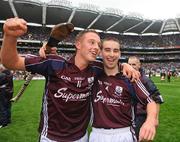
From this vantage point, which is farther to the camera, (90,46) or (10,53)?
(90,46)

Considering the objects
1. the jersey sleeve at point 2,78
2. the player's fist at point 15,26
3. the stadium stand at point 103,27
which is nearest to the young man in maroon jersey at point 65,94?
the player's fist at point 15,26

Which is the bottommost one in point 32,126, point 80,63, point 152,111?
point 32,126

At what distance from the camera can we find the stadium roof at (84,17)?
7212 centimetres

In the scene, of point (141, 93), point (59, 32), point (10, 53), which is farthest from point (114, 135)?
point (10, 53)

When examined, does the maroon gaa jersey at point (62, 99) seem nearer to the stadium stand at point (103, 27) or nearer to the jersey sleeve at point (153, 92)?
the jersey sleeve at point (153, 92)

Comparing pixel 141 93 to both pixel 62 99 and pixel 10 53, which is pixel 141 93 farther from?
pixel 10 53

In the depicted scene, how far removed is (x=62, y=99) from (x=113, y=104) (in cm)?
71

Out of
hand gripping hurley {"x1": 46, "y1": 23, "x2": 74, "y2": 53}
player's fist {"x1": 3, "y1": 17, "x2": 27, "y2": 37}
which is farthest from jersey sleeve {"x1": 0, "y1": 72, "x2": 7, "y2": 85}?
player's fist {"x1": 3, "y1": 17, "x2": 27, "y2": 37}

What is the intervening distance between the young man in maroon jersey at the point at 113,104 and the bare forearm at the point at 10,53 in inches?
49.4

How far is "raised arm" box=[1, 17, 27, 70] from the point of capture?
3018 mm

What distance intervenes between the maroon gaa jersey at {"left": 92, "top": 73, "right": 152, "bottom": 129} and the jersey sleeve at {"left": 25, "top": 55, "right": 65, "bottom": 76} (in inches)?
27.6

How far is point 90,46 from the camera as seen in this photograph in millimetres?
4410

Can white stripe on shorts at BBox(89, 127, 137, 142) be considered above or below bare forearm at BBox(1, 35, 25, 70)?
below

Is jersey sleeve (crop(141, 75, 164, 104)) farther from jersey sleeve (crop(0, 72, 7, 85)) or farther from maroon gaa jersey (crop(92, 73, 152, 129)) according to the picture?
jersey sleeve (crop(0, 72, 7, 85))
